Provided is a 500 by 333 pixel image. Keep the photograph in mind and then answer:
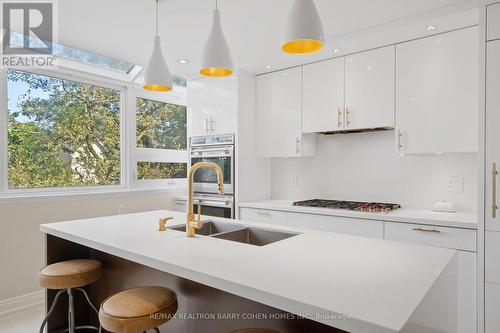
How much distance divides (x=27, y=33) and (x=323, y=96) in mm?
2768

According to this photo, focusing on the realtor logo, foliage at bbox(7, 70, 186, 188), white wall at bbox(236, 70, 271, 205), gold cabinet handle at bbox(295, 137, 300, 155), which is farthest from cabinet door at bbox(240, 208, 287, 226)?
the realtor logo

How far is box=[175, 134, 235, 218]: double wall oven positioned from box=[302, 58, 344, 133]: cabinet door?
89 cm

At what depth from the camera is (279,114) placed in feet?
11.6

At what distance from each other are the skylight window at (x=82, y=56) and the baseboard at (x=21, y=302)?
2.34 metres

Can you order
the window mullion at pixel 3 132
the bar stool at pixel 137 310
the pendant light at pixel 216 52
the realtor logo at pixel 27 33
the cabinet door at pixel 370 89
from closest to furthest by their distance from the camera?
the bar stool at pixel 137 310 < the pendant light at pixel 216 52 < the realtor logo at pixel 27 33 < the cabinet door at pixel 370 89 < the window mullion at pixel 3 132

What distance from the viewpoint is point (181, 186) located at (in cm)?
459

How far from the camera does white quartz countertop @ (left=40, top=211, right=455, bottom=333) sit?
0.90 meters

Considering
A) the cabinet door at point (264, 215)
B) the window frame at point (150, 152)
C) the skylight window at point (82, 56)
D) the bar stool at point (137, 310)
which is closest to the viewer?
the bar stool at point (137, 310)

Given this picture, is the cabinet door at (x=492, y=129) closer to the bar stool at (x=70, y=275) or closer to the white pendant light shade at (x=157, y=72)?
the white pendant light shade at (x=157, y=72)

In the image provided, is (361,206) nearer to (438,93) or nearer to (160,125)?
(438,93)

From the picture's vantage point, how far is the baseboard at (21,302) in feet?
9.19

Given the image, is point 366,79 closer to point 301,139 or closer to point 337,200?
point 301,139

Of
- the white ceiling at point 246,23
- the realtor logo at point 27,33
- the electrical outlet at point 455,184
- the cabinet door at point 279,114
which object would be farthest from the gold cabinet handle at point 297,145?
the realtor logo at point 27,33

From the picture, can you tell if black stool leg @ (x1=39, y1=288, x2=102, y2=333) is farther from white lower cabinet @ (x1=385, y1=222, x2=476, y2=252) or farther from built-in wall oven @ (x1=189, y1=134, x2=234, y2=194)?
white lower cabinet @ (x1=385, y1=222, x2=476, y2=252)
